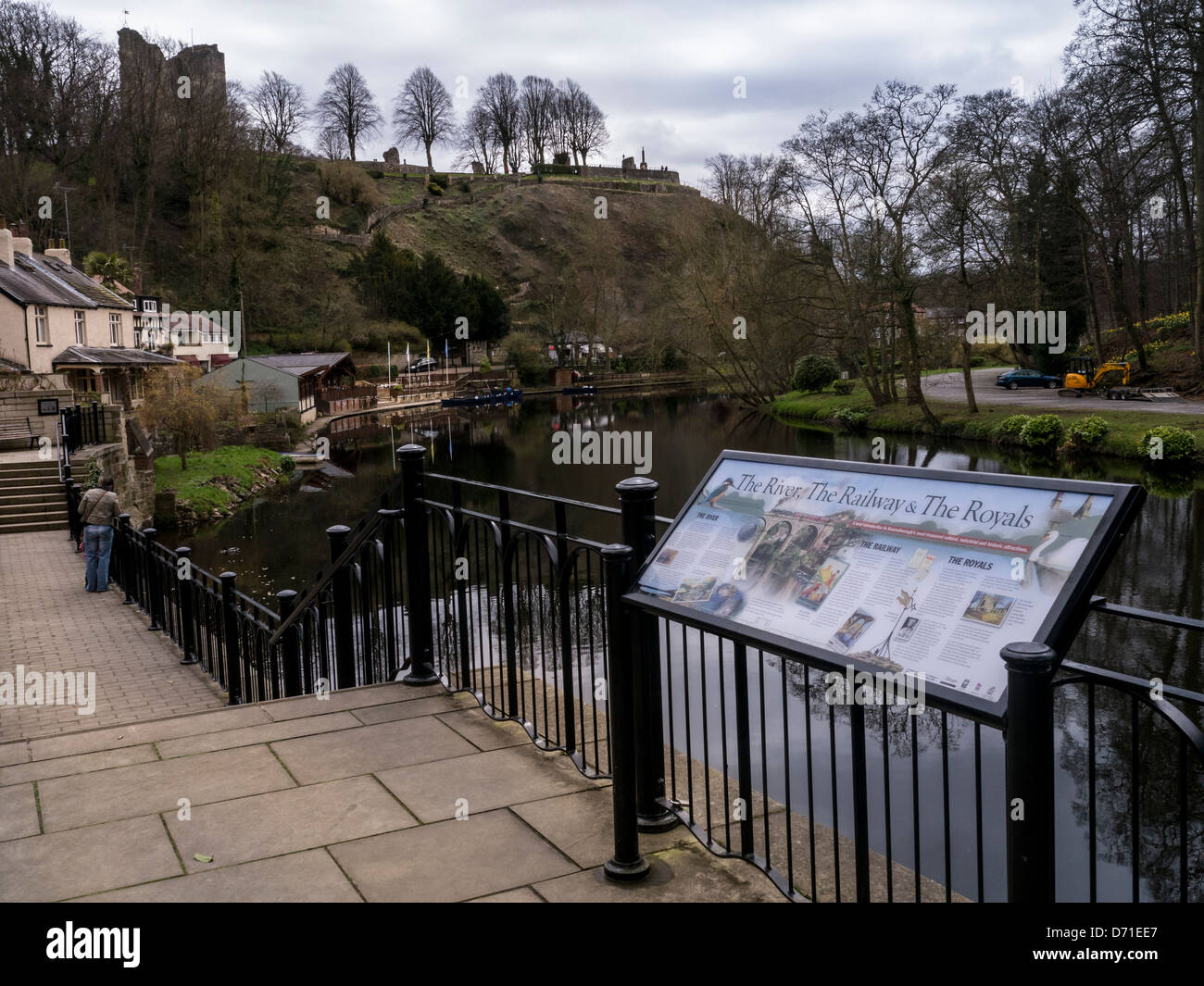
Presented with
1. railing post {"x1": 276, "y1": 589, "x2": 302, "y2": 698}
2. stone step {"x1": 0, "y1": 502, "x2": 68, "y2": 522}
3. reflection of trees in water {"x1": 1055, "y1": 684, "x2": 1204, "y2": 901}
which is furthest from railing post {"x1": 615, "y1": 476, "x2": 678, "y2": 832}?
stone step {"x1": 0, "y1": 502, "x2": 68, "y2": 522}

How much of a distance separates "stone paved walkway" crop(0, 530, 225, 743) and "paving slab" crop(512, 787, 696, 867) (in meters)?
5.00

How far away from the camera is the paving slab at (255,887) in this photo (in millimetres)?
3387

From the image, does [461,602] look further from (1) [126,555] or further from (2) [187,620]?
(1) [126,555]

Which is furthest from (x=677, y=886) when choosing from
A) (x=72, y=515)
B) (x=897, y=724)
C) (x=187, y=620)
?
(x=72, y=515)

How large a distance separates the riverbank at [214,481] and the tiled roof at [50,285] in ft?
22.3

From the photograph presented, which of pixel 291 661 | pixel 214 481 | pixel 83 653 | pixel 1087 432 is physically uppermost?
pixel 1087 432

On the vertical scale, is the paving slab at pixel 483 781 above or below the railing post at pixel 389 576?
below

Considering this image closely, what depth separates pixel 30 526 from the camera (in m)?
20.8

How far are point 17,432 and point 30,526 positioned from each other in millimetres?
6463

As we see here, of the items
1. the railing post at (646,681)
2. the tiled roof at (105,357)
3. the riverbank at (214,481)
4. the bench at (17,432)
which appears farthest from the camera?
the tiled roof at (105,357)

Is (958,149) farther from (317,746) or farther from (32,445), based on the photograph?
(317,746)

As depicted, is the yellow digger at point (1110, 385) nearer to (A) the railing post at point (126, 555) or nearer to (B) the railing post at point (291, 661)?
(A) the railing post at point (126, 555)

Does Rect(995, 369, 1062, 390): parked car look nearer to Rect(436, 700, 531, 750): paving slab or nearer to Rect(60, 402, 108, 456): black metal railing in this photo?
Rect(60, 402, 108, 456): black metal railing

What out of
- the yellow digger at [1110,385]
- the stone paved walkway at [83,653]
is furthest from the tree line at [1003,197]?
the stone paved walkway at [83,653]
